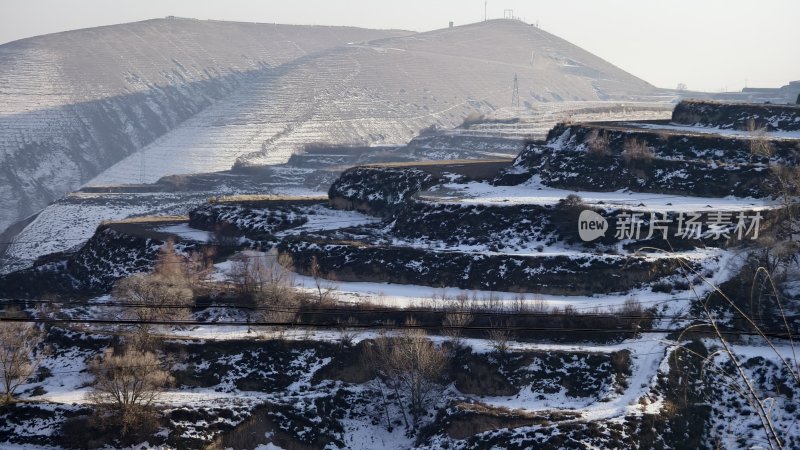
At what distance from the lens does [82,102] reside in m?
158

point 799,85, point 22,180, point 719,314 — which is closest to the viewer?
point 719,314

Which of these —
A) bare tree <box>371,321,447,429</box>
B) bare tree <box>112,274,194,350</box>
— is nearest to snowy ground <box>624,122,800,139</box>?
bare tree <box>371,321,447,429</box>

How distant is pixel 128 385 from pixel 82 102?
425ft

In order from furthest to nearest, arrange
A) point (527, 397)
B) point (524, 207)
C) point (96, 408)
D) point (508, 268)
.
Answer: point (524, 207)
point (508, 268)
point (527, 397)
point (96, 408)

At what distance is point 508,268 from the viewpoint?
4997 cm

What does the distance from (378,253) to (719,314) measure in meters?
17.6

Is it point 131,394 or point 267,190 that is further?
point 267,190

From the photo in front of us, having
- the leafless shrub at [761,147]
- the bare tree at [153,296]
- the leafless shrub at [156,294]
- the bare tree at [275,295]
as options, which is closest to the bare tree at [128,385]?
the leafless shrub at [156,294]

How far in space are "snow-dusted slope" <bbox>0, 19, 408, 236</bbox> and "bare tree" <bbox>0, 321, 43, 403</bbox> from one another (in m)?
71.2

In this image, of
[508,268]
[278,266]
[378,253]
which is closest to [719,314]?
[508,268]

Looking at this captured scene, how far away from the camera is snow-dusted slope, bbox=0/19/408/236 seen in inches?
5153

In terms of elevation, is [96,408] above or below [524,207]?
below

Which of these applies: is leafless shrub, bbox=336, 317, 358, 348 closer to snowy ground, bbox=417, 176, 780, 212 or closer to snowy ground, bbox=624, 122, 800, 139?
snowy ground, bbox=417, 176, 780, 212

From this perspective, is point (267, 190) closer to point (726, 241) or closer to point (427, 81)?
point (726, 241)
